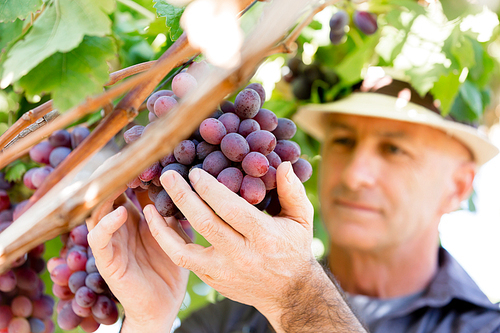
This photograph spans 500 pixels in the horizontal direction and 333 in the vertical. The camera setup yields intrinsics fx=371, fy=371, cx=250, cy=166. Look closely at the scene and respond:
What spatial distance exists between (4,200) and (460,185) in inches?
76.6

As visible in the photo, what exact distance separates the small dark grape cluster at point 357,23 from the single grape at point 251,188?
0.84 metres

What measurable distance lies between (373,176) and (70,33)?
1414mm

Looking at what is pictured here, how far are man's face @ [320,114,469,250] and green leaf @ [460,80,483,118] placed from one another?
266mm

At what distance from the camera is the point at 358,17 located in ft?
4.14

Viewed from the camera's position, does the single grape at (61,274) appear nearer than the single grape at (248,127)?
No

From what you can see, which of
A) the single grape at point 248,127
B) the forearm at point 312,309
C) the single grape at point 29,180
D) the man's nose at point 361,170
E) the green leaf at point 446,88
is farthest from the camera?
the man's nose at point 361,170

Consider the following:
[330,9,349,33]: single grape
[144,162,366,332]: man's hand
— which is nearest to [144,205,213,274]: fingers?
[144,162,366,332]: man's hand

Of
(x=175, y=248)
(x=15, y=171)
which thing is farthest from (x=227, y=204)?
(x=15, y=171)

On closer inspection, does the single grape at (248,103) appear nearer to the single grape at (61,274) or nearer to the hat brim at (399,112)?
the single grape at (61,274)

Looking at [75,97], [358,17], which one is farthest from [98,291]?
[358,17]

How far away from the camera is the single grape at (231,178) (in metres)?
0.58

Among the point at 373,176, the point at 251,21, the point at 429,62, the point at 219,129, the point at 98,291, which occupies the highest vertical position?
the point at 251,21

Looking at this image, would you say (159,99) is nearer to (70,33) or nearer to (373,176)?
(70,33)

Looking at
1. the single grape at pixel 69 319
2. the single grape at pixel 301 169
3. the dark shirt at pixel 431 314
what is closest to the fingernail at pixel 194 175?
the single grape at pixel 301 169
